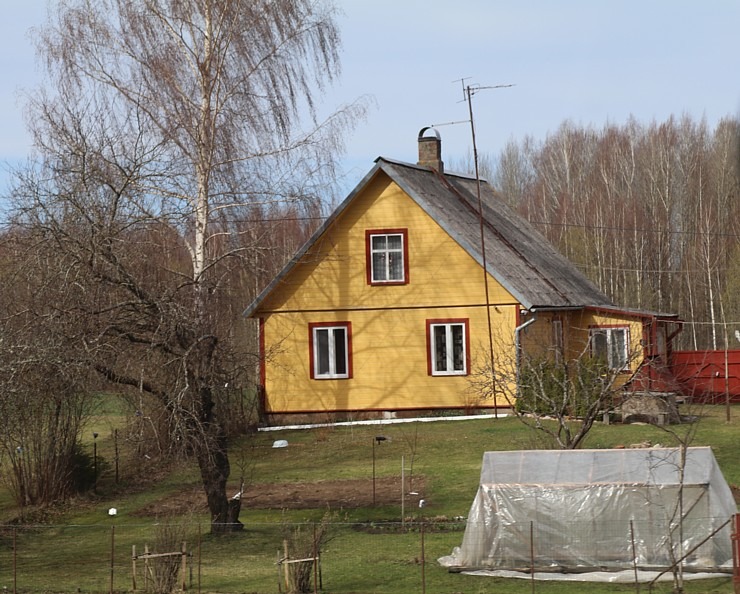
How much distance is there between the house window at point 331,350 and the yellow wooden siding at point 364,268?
1.90ft

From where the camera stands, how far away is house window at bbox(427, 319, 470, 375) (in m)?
32.7

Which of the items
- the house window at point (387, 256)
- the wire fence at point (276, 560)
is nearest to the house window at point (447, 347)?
the house window at point (387, 256)

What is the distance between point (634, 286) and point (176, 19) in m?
41.3

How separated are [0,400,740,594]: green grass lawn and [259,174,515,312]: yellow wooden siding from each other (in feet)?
11.5

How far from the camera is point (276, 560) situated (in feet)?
57.2

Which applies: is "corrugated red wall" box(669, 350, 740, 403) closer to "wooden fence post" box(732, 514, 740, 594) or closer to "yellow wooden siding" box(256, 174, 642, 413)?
"yellow wooden siding" box(256, 174, 642, 413)

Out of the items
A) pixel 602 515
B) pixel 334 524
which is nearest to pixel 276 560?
pixel 334 524

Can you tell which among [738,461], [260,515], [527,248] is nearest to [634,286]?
[527,248]

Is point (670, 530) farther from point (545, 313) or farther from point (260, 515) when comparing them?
point (545, 313)

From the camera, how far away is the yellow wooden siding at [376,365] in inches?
1283

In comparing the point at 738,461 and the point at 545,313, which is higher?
the point at 545,313

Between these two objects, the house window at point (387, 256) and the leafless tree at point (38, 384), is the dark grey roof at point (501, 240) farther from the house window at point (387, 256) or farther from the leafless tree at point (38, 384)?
the leafless tree at point (38, 384)

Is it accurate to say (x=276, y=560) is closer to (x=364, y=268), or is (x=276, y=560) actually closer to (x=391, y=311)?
(x=391, y=311)

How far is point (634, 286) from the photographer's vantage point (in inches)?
2616
